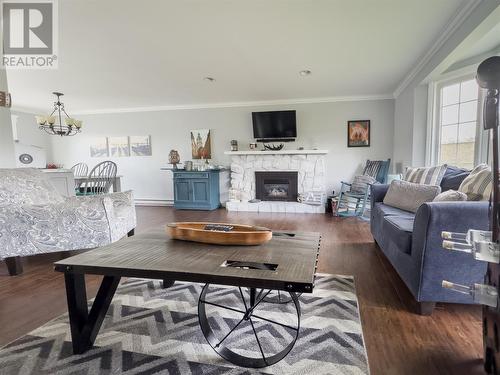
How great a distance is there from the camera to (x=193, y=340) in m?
1.39

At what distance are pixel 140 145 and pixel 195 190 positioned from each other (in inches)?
74.4

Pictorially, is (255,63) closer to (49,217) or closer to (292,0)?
(292,0)

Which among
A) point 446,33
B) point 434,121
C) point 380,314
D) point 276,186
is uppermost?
point 446,33

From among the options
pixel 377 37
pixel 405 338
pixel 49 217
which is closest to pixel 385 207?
pixel 405 338

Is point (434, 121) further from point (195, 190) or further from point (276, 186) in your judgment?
point (195, 190)

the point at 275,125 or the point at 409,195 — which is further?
the point at 275,125

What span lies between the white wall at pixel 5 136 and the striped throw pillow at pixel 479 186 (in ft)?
13.7

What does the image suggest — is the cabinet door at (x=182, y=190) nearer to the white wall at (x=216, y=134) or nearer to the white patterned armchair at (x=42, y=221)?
the white wall at (x=216, y=134)

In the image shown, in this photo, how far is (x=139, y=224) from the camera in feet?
13.9

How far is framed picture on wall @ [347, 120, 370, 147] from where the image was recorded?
16.9 ft

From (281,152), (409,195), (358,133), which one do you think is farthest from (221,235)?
(358,133)

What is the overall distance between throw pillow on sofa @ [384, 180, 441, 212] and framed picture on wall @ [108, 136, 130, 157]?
18.4 feet

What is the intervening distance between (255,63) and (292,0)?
133 cm

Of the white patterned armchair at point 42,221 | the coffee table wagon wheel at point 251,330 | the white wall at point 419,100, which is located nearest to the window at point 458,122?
the white wall at point 419,100
